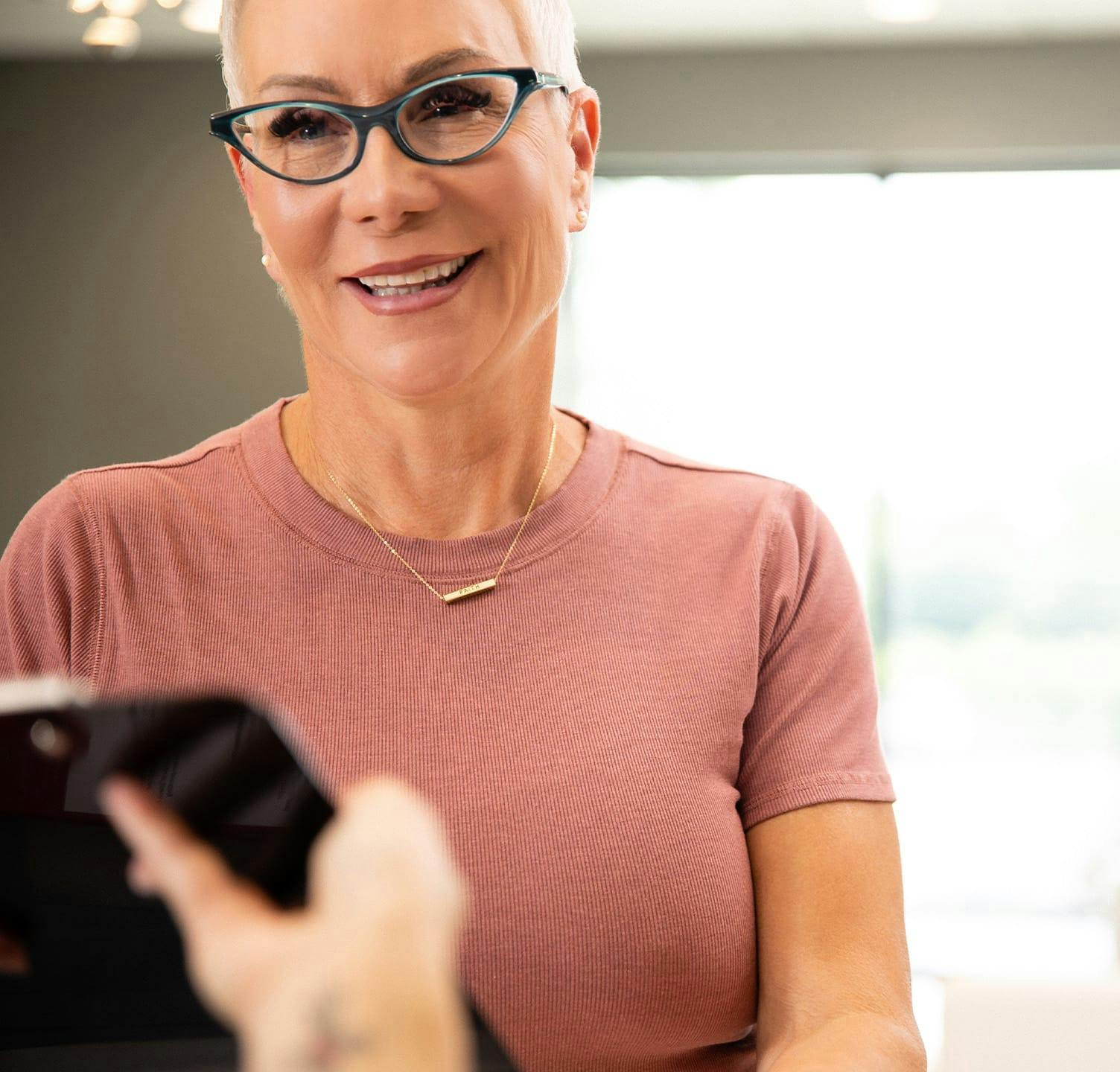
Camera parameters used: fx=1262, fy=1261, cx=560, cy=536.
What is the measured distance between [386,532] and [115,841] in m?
0.60

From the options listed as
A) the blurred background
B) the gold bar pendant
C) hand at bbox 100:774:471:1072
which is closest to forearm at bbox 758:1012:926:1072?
the gold bar pendant

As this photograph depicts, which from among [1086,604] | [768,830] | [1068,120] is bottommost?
[1086,604]

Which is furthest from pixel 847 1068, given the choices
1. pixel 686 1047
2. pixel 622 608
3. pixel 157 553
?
pixel 157 553

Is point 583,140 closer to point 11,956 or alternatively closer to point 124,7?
point 11,956

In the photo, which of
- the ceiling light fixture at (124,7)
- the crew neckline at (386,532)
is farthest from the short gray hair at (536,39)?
the ceiling light fixture at (124,7)

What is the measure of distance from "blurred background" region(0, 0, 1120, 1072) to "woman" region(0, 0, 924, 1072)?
10.2 ft

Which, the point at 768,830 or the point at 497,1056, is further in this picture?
the point at 768,830

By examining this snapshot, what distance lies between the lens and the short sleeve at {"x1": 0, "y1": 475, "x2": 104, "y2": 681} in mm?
Result: 729

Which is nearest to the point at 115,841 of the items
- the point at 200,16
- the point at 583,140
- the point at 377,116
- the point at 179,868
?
the point at 179,868

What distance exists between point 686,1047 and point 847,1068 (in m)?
0.12

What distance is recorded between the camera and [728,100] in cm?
384

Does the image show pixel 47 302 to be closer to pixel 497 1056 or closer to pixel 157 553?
pixel 157 553

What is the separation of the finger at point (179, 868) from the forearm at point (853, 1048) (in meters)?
0.56

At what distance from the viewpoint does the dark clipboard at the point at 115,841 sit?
0.24 meters
